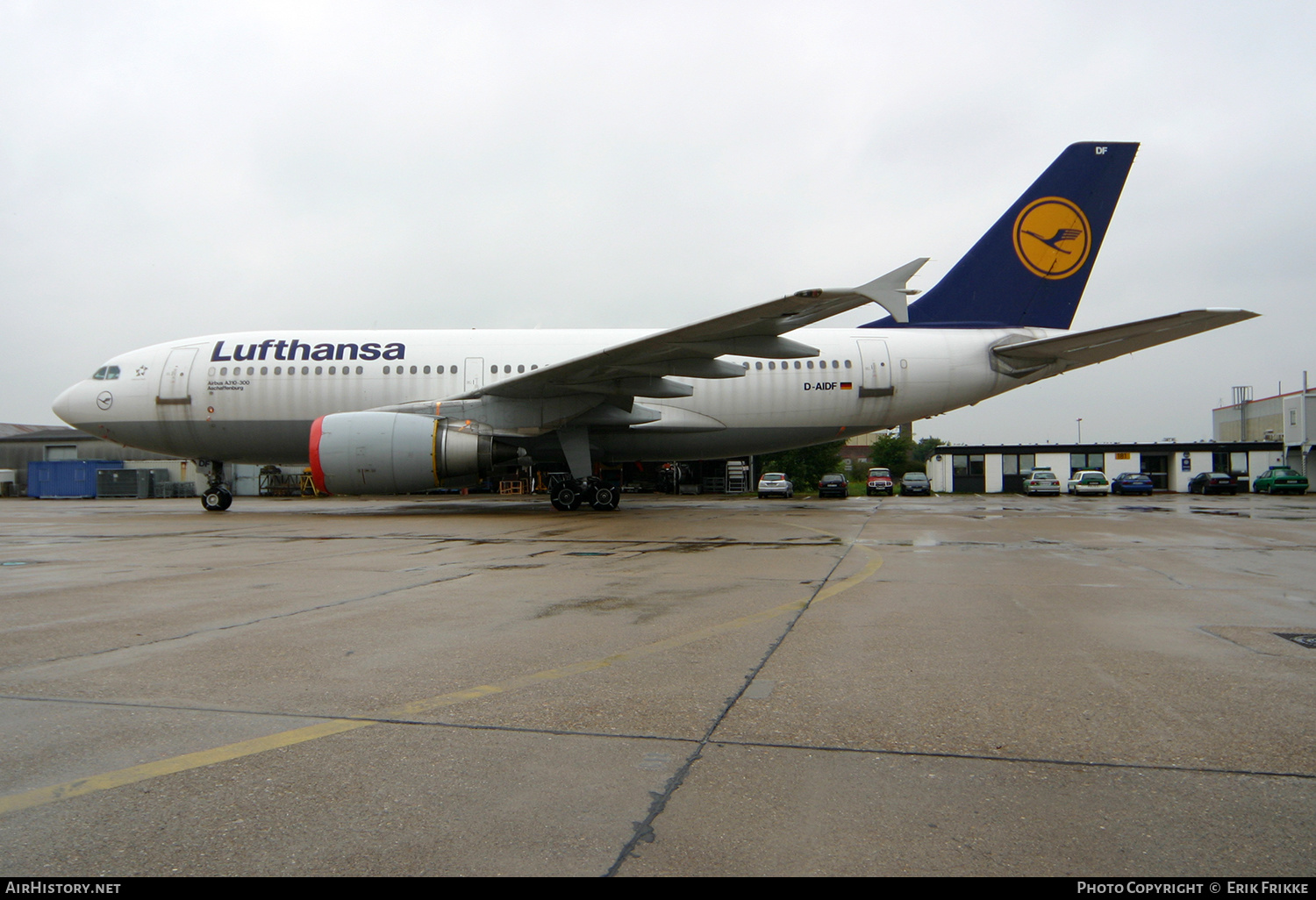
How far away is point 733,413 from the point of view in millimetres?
16469

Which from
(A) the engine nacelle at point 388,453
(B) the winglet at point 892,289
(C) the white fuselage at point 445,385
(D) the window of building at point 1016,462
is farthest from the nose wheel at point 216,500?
(D) the window of building at point 1016,462

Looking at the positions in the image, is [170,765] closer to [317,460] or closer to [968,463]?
[317,460]

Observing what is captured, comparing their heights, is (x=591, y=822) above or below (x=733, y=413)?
below

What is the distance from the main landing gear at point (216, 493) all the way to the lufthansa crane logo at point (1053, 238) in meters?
18.4

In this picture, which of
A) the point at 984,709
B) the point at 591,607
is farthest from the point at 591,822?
the point at 591,607

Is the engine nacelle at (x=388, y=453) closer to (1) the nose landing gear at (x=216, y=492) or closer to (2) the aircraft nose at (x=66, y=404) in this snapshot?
(1) the nose landing gear at (x=216, y=492)

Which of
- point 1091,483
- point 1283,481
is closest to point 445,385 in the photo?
point 1091,483

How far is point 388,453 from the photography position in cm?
1393

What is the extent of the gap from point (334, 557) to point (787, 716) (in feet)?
22.1

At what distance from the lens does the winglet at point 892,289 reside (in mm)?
10016

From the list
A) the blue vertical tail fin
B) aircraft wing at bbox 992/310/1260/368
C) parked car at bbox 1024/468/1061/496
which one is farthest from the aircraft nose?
parked car at bbox 1024/468/1061/496

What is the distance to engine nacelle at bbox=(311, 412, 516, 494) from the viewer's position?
548 inches

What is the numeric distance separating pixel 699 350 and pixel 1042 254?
889 centimetres

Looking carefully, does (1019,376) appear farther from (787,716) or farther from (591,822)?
(591,822)
